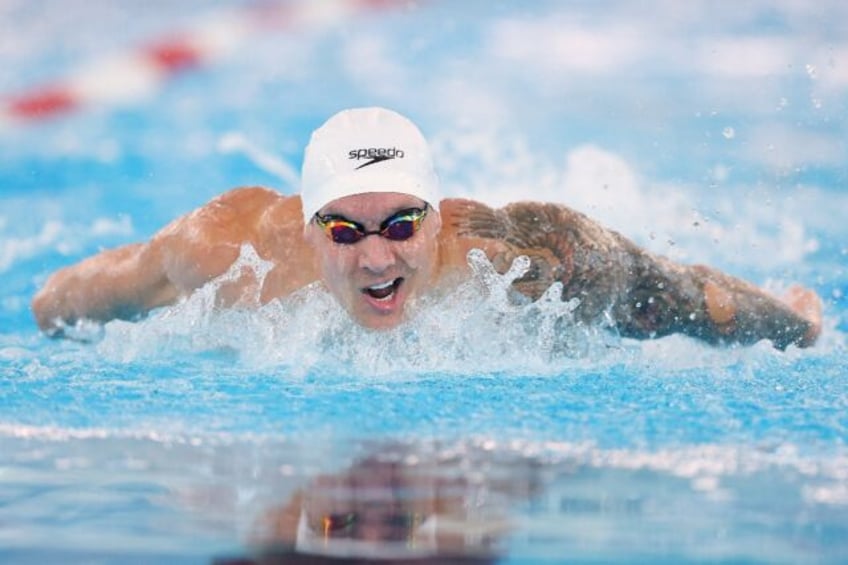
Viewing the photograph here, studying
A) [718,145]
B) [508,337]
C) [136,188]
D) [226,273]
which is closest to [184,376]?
[226,273]

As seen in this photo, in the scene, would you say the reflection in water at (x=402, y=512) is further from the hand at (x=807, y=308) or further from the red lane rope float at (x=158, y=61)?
the red lane rope float at (x=158, y=61)

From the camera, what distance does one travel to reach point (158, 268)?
369 cm

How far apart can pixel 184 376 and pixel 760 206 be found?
10.4 feet

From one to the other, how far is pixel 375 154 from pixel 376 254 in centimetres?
28

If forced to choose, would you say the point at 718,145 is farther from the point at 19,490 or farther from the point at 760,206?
the point at 19,490

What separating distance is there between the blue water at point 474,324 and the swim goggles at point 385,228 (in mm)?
285

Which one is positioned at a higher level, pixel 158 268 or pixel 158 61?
pixel 158 61

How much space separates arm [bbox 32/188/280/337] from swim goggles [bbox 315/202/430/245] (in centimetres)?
47

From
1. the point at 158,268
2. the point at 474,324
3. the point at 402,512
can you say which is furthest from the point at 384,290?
the point at 402,512

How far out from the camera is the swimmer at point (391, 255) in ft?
10.6

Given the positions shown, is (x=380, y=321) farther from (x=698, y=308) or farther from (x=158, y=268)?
(x=698, y=308)

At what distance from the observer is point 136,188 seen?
5.93 m

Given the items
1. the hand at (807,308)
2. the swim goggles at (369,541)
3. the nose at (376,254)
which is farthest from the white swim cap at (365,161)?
the swim goggles at (369,541)

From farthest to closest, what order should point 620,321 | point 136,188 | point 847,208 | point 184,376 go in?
point 136,188, point 847,208, point 620,321, point 184,376
